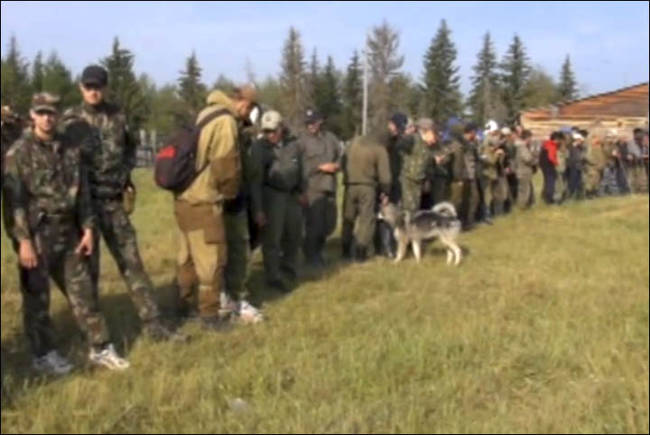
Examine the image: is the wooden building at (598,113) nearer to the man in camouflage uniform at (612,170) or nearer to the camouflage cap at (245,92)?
the man in camouflage uniform at (612,170)

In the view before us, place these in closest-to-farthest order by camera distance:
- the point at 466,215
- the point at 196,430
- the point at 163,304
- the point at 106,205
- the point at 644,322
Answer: the point at 196,430 < the point at 106,205 < the point at 644,322 < the point at 163,304 < the point at 466,215

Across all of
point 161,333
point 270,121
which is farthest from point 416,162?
point 161,333

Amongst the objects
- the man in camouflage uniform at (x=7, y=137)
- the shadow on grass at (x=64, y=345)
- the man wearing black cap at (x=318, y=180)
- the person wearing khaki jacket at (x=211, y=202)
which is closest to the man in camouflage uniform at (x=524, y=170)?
the man wearing black cap at (x=318, y=180)

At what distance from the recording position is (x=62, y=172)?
603cm

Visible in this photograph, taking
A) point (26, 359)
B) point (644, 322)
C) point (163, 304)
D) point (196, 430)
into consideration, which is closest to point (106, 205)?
point (26, 359)

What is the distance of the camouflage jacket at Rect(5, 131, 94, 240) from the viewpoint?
591 centimetres

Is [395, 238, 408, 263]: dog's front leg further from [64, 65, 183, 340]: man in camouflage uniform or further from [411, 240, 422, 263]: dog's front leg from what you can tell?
[64, 65, 183, 340]: man in camouflage uniform

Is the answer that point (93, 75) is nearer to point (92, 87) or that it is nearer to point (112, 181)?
point (92, 87)

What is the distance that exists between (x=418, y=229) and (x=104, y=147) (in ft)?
18.7

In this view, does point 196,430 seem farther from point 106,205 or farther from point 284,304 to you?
point 284,304

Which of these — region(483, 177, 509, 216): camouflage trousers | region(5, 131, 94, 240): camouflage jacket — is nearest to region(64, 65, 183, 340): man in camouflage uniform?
region(5, 131, 94, 240): camouflage jacket

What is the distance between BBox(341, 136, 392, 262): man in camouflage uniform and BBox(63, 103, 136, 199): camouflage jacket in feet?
15.8

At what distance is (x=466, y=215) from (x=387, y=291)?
19.0 feet

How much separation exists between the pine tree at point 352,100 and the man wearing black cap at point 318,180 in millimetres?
48316
